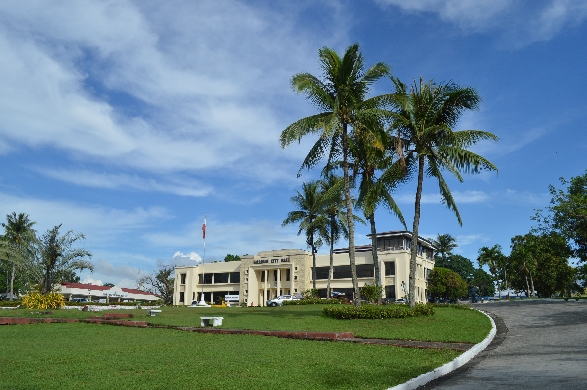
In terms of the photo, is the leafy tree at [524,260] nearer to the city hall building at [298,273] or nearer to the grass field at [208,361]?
the city hall building at [298,273]

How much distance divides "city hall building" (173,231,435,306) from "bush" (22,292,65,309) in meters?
32.2

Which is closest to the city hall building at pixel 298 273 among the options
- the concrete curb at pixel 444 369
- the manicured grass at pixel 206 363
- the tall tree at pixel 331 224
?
the tall tree at pixel 331 224

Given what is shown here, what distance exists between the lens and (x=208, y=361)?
382 inches

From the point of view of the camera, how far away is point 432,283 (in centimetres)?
6450

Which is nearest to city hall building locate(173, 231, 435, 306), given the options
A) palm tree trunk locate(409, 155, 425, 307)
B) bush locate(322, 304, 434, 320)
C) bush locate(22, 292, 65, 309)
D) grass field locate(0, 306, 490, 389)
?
bush locate(22, 292, 65, 309)

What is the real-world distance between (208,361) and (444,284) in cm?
5847

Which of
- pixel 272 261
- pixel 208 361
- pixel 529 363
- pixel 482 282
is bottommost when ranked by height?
pixel 529 363

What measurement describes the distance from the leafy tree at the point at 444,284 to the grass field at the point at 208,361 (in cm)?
4941

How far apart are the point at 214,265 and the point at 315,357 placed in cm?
6546

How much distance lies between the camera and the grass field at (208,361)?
7.62 metres

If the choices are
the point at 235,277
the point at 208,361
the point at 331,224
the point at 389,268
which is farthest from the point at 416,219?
the point at 235,277

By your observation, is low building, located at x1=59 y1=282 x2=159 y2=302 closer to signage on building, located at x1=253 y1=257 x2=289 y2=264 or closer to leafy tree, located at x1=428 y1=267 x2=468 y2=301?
signage on building, located at x1=253 y1=257 x2=289 y2=264

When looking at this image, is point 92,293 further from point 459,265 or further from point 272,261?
point 459,265

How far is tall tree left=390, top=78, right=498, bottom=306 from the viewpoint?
21516 mm
